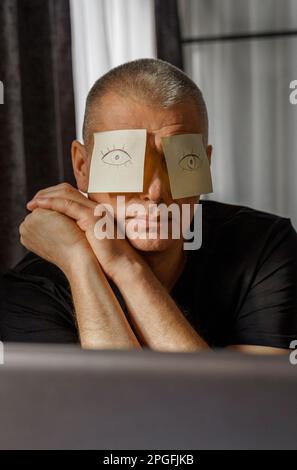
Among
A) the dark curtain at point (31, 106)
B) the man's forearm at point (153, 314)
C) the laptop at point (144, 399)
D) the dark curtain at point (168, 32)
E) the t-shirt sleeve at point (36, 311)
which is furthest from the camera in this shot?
the dark curtain at point (168, 32)

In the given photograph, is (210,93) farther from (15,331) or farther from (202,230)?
(15,331)

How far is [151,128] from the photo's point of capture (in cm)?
79

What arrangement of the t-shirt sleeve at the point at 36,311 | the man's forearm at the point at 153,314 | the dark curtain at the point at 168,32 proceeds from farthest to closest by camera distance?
the dark curtain at the point at 168,32, the t-shirt sleeve at the point at 36,311, the man's forearm at the point at 153,314

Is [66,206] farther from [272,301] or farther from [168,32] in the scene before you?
[168,32]

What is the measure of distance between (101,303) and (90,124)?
27cm

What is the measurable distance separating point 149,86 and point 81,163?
0.59 ft

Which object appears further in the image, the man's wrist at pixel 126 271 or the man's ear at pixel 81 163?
the man's ear at pixel 81 163

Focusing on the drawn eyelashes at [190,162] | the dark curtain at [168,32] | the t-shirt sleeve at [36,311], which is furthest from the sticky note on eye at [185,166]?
the dark curtain at [168,32]

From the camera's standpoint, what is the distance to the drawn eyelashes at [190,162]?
755 millimetres

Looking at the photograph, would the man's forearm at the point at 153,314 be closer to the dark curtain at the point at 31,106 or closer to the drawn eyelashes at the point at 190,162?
the drawn eyelashes at the point at 190,162

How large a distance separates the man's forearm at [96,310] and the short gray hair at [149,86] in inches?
8.5

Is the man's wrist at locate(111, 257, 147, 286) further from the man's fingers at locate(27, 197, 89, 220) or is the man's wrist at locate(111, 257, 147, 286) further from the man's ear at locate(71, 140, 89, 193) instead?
the man's ear at locate(71, 140, 89, 193)

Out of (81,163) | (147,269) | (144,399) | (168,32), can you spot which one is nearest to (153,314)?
(147,269)
